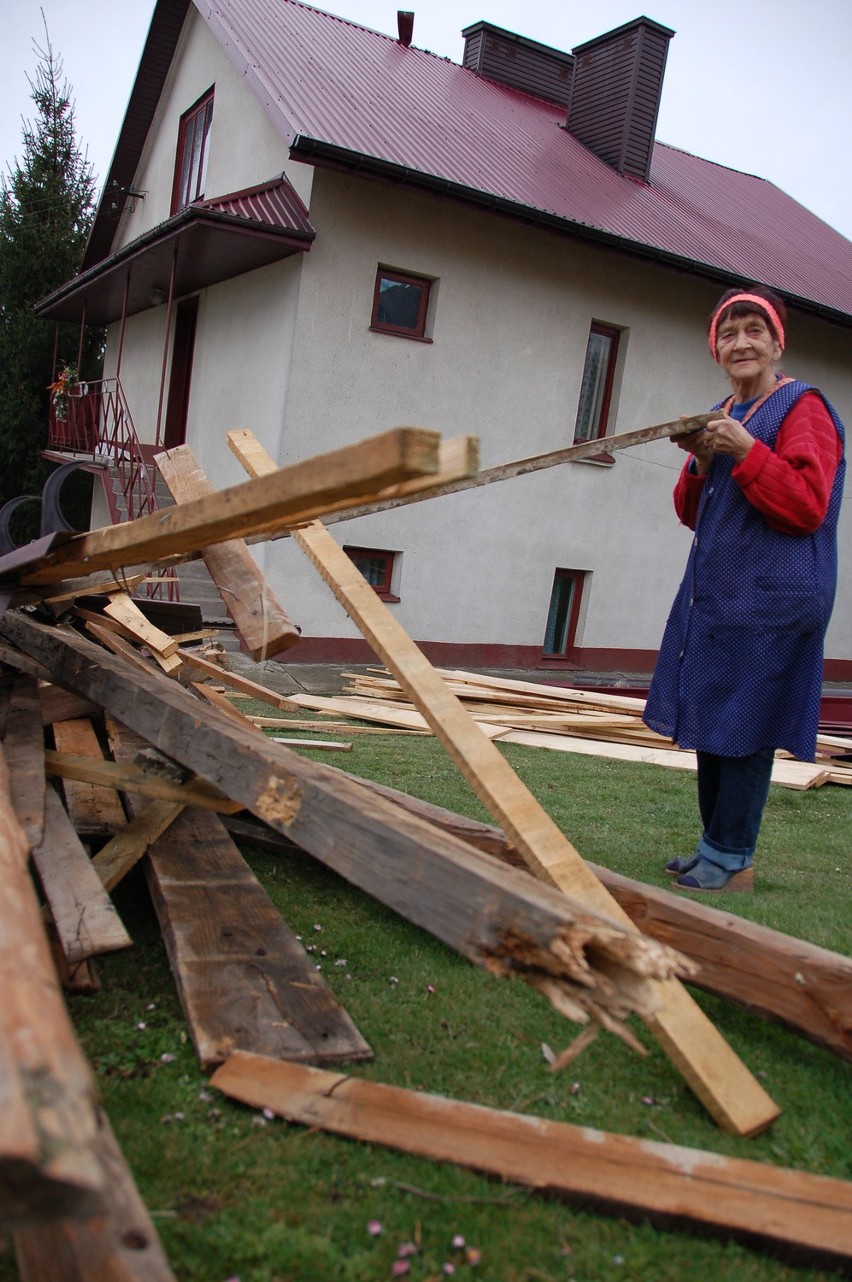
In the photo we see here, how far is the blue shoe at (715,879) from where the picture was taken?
143 inches

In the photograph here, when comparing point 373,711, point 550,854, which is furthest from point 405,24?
point 550,854

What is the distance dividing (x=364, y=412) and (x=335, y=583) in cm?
859

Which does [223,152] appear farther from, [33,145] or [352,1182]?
[352,1182]

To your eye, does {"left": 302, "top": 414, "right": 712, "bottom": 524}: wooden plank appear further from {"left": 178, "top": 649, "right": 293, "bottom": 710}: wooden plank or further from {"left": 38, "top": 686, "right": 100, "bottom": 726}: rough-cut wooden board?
{"left": 178, "top": 649, "right": 293, "bottom": 710}: wooden plank

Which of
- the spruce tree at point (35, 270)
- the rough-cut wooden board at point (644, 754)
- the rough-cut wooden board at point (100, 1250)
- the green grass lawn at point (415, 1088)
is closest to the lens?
the rough-cut wooden board at point (100, 1250)

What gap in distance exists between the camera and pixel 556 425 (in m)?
12.4

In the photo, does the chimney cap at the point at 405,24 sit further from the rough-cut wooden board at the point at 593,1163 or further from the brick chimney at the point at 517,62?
the rough-cut wooden board at the point at 593,1163

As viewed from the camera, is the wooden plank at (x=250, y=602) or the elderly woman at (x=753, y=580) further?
the elderly woman at (x=753, y=580)

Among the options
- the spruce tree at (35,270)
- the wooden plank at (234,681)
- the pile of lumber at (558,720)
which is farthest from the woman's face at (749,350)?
the spruce tree at (35,270)

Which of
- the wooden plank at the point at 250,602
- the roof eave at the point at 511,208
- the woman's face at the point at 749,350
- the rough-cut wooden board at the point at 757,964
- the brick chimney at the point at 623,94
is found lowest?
the rough-cut wooden board at the point at 757,964

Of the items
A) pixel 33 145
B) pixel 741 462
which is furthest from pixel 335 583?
pixel 33 145

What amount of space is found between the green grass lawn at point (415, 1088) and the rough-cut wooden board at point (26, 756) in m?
0.46

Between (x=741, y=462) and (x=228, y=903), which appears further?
(x=741, y=462)

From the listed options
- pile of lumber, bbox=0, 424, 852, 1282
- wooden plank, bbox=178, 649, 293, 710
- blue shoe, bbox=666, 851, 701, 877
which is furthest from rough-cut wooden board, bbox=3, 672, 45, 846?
blue shoe, bbox=666, 851, 701, 877
